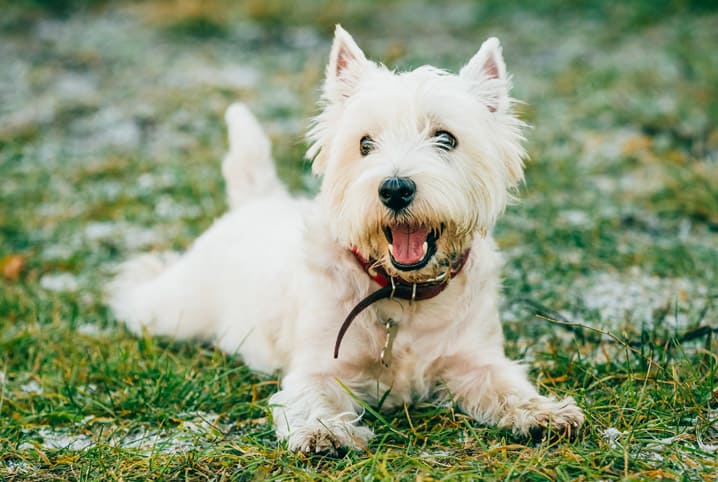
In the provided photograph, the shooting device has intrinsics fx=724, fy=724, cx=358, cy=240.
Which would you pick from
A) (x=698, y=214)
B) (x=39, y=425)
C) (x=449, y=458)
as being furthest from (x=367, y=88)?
(x=698, y=214)

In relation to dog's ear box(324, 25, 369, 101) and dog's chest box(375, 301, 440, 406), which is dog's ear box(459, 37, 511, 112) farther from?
dog's chest box(375, 301, 440, 406)

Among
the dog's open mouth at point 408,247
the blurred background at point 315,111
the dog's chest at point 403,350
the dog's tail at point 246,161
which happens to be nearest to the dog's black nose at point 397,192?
the dog's open mouth at point 408,247

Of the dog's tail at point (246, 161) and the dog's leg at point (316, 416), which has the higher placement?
the dog's tail at point (246, 161)

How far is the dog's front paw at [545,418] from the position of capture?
8.68 ft

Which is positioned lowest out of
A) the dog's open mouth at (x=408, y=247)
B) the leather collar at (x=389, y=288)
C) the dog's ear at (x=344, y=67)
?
the leather collar at (x=389, y=288)

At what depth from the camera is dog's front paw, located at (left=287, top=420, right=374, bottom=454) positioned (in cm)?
265

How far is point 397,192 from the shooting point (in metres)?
2.65

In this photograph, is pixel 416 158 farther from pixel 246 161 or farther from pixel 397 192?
pixel 246 161

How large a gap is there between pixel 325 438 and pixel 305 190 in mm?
3819

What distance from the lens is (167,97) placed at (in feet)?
27.8

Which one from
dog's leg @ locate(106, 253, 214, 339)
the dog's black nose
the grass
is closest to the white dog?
the dog's black nose

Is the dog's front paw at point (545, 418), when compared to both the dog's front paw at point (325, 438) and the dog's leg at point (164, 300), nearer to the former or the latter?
the dog's front paw at point (325, 438)

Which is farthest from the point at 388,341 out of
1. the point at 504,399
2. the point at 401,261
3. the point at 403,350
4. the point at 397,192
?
the point at 397,192

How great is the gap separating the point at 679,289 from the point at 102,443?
10.4 feet
